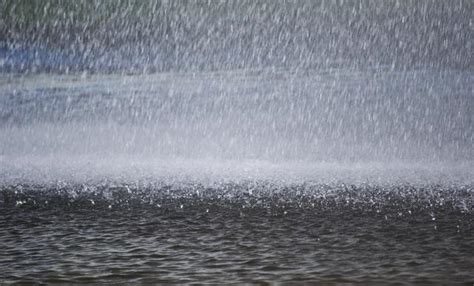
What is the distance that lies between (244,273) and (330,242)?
304 cm

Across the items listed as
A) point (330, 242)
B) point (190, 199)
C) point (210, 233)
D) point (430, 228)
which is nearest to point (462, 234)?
point (430, 228)

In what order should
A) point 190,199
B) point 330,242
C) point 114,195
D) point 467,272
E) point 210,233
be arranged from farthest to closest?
point 114,195 < point 190,199 < point 210,233 < point 330,242 < point 467,272

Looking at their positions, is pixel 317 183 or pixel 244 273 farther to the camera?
pixel 317 183

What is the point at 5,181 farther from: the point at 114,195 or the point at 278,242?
the point at 278,242

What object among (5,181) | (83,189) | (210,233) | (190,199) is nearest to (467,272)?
(210,233)

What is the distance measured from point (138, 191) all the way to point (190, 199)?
3.13m

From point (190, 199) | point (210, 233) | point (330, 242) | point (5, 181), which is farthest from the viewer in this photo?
point (5, 181)

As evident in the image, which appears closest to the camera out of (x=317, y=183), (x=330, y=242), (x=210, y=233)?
(x=330, y=242)

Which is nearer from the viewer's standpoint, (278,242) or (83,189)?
(278,242)

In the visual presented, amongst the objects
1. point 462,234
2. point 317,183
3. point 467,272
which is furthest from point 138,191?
point 467,272

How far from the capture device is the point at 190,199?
816 inches

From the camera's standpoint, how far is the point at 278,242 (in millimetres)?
13633

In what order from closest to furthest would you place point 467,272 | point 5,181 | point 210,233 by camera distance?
point 467,272 < point 210,233 < point 5,181

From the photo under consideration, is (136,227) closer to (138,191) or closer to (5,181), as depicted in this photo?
(138,191)
